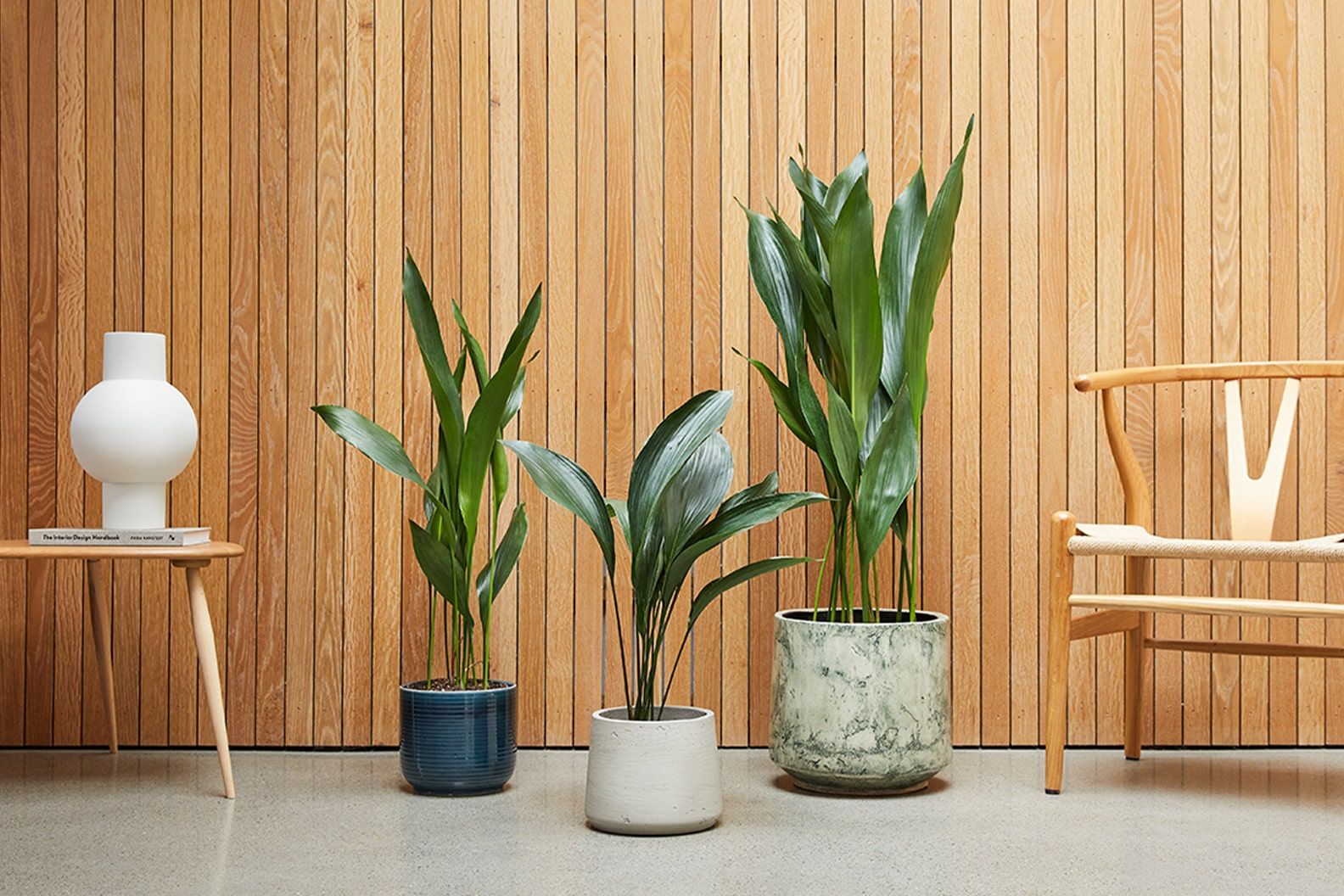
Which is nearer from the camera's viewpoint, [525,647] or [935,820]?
[935,820]

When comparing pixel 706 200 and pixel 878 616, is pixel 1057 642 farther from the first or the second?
pixel 706 200

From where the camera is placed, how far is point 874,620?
2.30 metres

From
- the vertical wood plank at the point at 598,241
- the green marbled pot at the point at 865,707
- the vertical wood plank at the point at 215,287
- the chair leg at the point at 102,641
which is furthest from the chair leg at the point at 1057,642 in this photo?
the chair leg at the point at 102,641

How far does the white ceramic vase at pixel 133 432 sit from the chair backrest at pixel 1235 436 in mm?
1650

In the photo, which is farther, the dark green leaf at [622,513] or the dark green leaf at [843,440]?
the dark green leaf at [843,440]

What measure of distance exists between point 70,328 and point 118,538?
0.65 metres

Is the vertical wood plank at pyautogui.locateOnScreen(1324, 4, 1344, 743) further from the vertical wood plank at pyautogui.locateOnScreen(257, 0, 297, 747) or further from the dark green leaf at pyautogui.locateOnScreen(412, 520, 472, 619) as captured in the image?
the vertical wood plank at pyautogui.locateOnScreen(257, 0, 297, 747)

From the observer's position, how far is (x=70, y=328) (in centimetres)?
263

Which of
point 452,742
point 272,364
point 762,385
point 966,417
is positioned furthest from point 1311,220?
point 272,364

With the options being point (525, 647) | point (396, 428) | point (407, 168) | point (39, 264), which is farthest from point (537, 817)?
point (39, 264)

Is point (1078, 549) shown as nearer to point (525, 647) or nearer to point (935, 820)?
point (935, 820)

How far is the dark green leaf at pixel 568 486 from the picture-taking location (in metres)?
2.03

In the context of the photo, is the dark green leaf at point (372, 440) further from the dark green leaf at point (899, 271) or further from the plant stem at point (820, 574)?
the dark green leaf at point (899, 271)

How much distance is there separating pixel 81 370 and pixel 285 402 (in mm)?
421
